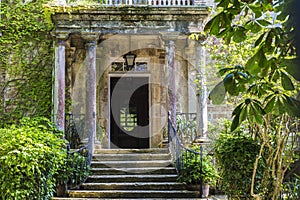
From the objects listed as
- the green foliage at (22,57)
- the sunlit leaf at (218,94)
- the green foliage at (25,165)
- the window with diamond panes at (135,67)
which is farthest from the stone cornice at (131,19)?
the sunlit leaf at (218,94)

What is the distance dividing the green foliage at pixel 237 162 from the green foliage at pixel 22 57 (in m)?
5.40

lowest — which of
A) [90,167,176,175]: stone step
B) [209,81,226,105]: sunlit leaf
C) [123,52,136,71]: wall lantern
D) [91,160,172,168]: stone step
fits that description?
[90,167,176,175]: stone step

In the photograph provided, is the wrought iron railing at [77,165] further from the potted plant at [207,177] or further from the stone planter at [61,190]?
the potted plant at [207,177]

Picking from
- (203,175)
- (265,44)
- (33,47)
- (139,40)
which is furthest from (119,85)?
(265,44)

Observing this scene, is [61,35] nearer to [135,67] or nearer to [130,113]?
[135,67]

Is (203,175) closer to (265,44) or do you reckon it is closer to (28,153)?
(28,153)

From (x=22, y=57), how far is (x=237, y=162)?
656 centimetres

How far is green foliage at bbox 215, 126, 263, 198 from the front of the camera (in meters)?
6.52

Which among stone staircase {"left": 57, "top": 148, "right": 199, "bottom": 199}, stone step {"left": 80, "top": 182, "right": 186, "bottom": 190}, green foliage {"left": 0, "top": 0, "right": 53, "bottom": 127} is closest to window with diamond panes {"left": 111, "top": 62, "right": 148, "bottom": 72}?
green foliage {"left": 0, "top": 0, "right": 53, "bottom": 127}

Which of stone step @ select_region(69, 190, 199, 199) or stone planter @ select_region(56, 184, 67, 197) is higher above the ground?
stone planter @ select_region(56, 184, 67, 197)

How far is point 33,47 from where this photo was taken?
11.1 metres

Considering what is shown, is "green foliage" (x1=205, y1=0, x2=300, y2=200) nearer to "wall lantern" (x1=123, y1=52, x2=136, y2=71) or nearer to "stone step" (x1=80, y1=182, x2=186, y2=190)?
"stone step" (x1=80, y1=182, x2=186, y2=190)

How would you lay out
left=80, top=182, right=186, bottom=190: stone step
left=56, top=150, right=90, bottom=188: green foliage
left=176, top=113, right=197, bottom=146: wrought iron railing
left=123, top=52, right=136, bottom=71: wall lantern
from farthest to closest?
left=123, top=52, right=136, bottom=71: wall lantern < left=176, top=113, right=197, bottom=146: wrought iron railing < left=80, top=182, right=186, bottom=190: stone step < left=56, top=150, right=90, bottom=188: green foliage

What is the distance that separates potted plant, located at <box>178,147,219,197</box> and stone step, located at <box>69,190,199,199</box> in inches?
6.7
